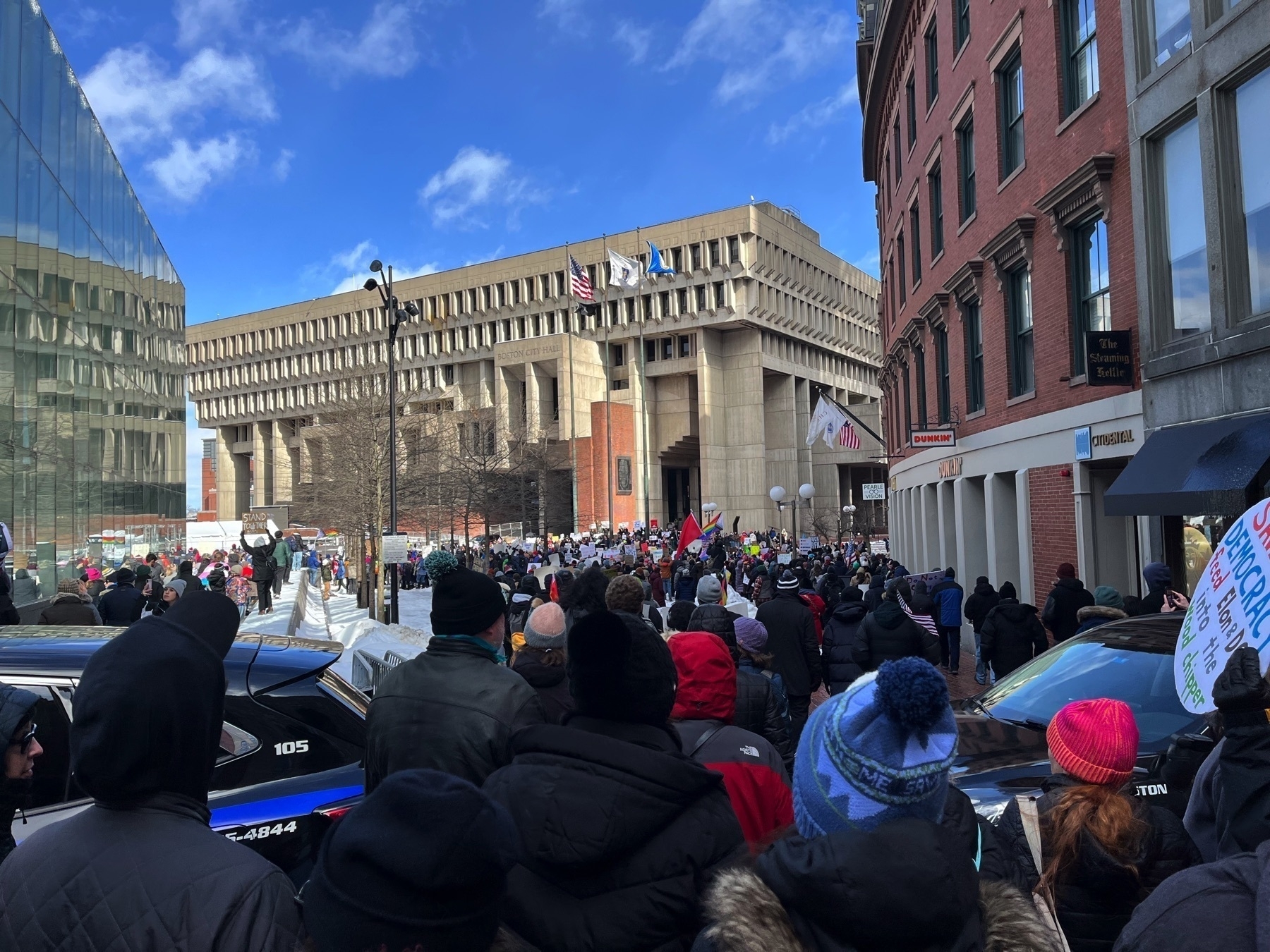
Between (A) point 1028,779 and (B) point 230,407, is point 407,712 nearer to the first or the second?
(A) point 1028,779

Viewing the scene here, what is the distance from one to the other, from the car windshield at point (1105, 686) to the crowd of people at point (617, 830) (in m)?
2.05

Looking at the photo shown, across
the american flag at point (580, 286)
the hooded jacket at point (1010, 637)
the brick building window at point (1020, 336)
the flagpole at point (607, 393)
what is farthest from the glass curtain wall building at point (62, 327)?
the flagpole at point (607, 393)

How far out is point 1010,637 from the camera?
1080 centimetres

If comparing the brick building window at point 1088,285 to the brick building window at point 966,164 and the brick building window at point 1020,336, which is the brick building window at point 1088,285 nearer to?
the brick building window at point 1020,336

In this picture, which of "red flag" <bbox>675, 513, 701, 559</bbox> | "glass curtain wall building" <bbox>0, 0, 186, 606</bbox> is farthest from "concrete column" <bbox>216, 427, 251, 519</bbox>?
"red flag" <bbox>675, 513, 701, 559</bbox>

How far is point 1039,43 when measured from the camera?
14.9 m

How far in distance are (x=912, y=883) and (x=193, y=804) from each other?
1.48 metres

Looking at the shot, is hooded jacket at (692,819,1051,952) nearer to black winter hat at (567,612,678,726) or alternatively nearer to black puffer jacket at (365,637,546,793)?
black winter hat at (567,612,678,726)

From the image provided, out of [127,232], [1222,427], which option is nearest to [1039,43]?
[1222,427]

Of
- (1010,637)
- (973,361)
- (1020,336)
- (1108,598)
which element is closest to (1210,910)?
(1108,598)

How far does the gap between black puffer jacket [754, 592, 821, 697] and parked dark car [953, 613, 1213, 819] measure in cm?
190

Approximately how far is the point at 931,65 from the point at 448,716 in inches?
924

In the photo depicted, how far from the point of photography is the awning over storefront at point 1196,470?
9.41m

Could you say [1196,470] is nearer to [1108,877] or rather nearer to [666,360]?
[1108,877]
